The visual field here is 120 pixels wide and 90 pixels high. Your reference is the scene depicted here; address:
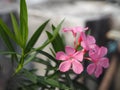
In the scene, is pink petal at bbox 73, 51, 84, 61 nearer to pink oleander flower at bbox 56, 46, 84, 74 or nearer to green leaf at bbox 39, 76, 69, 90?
pink oleander flower at bbox 56, 46, 84, 74

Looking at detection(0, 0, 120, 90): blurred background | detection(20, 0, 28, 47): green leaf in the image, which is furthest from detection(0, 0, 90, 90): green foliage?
detection(0, 0, 120, 90): blurred background

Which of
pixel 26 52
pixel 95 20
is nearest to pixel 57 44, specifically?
pixel 26 52

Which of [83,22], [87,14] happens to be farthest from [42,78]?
[87,14]

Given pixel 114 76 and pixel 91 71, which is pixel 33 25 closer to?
pixel 114 76

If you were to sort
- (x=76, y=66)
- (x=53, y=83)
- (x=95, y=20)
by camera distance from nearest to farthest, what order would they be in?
(x=76, y=66) → (x=53, y=83) → (x=95, y=20)

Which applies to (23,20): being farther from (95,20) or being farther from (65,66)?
(95,20)

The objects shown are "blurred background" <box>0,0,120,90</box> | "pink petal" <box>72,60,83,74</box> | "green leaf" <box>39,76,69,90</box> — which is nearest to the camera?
"pink petal" <box>72,60,83,74</box>

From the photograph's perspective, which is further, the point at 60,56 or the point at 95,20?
the point at 95,20

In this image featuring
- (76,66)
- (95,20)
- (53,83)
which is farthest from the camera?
(95,20)

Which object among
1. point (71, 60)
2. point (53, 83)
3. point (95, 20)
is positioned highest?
point (71, 60)
